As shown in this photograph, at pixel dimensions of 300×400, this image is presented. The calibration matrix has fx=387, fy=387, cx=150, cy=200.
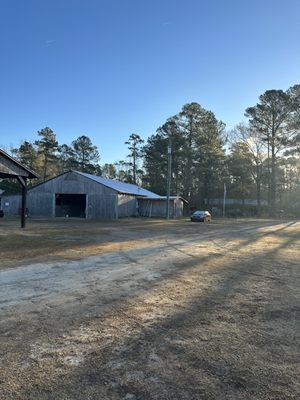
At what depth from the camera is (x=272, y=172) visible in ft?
219

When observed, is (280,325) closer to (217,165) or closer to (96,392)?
(96,392)

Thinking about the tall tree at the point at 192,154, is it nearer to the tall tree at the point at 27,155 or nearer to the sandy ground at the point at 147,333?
the tall tree at the point at 27,155

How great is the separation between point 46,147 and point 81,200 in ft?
107

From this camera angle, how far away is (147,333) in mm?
4980

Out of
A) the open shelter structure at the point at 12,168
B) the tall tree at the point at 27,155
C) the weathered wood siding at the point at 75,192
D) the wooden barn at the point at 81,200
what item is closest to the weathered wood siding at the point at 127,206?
the wooden barn at the point at 81,200

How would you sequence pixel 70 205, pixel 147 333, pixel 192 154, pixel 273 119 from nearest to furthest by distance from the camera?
pixel 147 333 → pixel 70 205 → pixel 273 119 → pixel 192 154

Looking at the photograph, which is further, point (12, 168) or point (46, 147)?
point (46, 147)

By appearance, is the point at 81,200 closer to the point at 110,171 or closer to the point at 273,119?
the point at 273,119

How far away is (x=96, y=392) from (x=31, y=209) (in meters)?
45.4

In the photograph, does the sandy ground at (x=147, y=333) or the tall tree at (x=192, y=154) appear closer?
the sandy ground at (x=147, y=333)

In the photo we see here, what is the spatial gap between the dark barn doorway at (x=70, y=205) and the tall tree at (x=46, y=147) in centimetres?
2895

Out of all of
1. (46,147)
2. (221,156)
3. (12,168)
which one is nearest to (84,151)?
(46,147)

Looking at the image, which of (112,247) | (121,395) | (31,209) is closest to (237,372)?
(121,395)

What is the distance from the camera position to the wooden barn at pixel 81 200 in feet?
144
